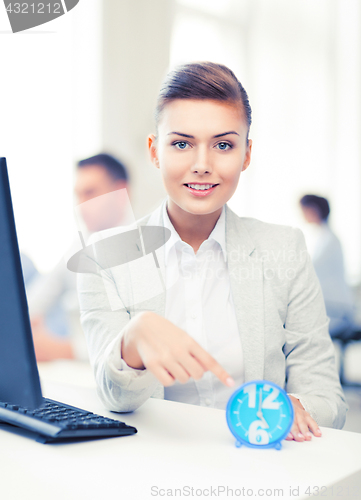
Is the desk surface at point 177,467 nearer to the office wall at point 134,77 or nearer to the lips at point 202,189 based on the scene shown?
the lips at point 202,189

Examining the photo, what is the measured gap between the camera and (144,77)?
164 inches

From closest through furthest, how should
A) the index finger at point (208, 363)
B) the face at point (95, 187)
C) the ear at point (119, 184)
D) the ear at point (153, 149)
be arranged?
the index finger at point (208, 363), the ear at point (153, 149), the face at point (95, 187), the ear at point (119, 184)

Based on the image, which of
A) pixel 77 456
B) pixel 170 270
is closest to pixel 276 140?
pixel 170 270

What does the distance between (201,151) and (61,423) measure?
0.62 metres

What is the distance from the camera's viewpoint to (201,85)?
112 cm

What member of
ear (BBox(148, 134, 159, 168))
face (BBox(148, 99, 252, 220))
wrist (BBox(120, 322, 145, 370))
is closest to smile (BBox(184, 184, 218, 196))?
face (BBox(148, 99, 252, 220))

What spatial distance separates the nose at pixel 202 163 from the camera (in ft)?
3.62

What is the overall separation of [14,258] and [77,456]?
11.0 inches

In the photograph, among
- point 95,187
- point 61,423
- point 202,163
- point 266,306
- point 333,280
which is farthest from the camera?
point 333,280

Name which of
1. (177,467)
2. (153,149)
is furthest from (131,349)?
(153,149)

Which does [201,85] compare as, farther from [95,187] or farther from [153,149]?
[95,187]

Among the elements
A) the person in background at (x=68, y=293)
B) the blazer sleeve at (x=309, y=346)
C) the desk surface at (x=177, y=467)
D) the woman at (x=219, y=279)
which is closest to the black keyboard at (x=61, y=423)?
the desk surface at (x=177, y=467)

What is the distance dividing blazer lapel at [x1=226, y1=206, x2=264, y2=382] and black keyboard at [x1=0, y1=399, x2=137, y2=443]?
0.45m

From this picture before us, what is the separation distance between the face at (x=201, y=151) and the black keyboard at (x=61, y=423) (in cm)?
52
